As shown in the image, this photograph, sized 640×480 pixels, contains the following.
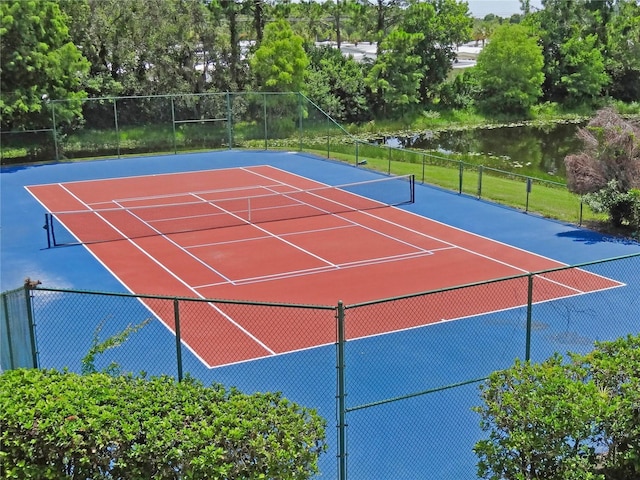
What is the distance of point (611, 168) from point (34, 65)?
25.7m

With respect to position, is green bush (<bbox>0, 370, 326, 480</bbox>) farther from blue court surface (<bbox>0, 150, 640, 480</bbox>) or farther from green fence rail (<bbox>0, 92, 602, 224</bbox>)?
green fence rail (<bbox>0, 92, 602, 224</bbox>)

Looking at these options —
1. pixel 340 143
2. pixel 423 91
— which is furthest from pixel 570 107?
pixel 340 143

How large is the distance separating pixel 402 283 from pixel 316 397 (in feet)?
22.1

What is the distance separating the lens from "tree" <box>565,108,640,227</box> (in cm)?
2219

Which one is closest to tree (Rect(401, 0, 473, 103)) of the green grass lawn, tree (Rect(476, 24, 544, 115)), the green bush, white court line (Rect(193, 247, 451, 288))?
tree (Rect(476, 24, 544, 115))

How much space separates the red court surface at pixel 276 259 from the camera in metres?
15.6

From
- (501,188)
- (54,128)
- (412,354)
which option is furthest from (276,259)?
(54,128)

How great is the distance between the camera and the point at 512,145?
51.1 m

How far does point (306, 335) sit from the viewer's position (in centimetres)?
1491

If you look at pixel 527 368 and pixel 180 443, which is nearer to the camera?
pixel 180 443

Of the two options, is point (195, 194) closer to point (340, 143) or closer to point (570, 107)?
point (340, 143)

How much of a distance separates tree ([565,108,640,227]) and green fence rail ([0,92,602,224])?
42.5ft

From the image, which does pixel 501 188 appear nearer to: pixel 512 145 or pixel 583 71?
pixel 512 145

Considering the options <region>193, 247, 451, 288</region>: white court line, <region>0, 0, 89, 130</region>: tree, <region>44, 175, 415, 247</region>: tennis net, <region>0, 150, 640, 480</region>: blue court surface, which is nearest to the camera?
<region>0, 150, 640, 480</region>: blue court surface
